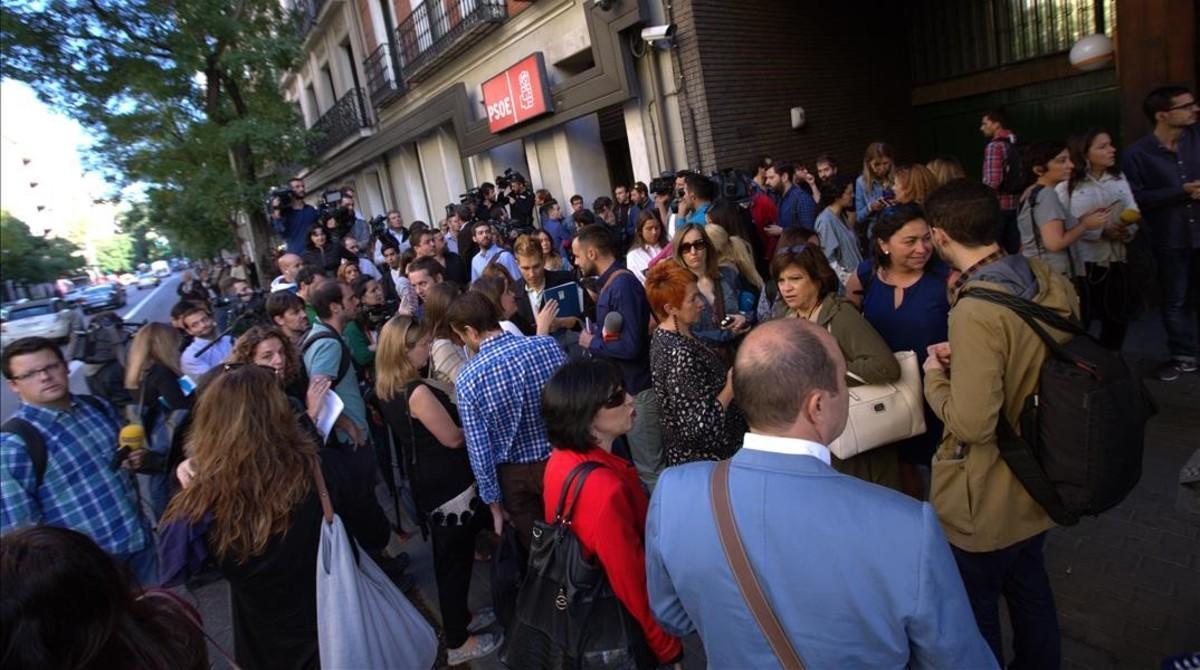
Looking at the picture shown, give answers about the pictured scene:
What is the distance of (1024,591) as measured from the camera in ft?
6.81

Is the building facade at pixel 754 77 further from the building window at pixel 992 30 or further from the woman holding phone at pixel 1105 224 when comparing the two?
the woman holding phone at pixel 1105 224

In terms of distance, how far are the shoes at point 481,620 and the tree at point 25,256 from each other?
6164 centimetres

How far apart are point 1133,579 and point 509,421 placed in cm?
276

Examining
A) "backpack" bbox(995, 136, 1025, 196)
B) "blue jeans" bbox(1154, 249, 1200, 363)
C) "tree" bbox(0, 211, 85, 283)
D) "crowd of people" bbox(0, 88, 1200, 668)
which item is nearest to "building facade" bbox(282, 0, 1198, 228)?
"backpack" bbox(995, 136, 1025, 196)

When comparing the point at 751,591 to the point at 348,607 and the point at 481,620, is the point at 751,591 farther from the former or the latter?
the point at 481,620

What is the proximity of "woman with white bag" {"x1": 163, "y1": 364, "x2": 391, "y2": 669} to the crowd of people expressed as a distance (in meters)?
0.01

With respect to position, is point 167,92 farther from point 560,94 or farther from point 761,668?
point 761,668

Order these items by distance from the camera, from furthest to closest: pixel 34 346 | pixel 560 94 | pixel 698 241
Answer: pixel 560 94
pixel 698 241
pixel 34 346

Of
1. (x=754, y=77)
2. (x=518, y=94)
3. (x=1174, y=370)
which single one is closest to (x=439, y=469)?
(x=1174, y=370)

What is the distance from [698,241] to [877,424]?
1.70 m

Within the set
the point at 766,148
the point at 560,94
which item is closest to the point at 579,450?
the point at 766,148

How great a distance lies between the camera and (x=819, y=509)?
48.5 inches

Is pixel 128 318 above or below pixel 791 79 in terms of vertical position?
below

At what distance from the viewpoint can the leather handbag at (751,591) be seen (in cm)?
127
